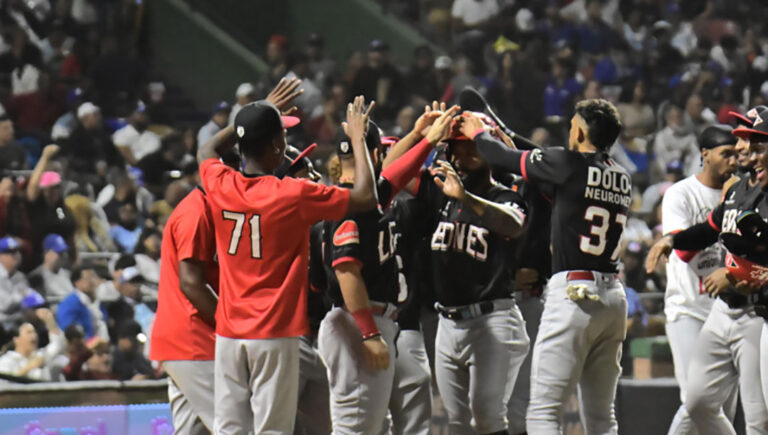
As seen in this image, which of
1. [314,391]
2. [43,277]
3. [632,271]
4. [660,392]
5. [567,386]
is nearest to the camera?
[567,386]

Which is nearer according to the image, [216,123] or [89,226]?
[89,226]

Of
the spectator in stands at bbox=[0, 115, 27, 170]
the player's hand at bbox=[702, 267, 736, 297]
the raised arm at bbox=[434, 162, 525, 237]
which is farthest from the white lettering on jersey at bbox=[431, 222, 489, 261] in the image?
the spectator in stands at bbox=[0, 115, 27, 170]

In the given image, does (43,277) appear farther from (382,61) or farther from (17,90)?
(382,61)

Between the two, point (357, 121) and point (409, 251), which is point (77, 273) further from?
point (357, 121)

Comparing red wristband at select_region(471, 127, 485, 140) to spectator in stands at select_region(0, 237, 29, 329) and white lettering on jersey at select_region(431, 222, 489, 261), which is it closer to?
white lettering on jersey at select_region(431, 222, 489, 261)

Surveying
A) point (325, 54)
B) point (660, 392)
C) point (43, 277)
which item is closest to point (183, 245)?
point (660, 392)

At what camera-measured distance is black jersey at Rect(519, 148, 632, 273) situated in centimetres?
540

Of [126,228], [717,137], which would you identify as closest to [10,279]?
[126,228]

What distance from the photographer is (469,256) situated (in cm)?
561

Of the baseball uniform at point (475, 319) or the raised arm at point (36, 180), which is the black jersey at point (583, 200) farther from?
the raised arm at point (36, 180)

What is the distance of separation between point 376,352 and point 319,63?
9.57 metres

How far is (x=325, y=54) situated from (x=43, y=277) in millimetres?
5711

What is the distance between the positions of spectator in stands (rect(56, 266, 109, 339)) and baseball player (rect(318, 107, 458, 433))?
14.3 feet

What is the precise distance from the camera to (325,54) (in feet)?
47.9
